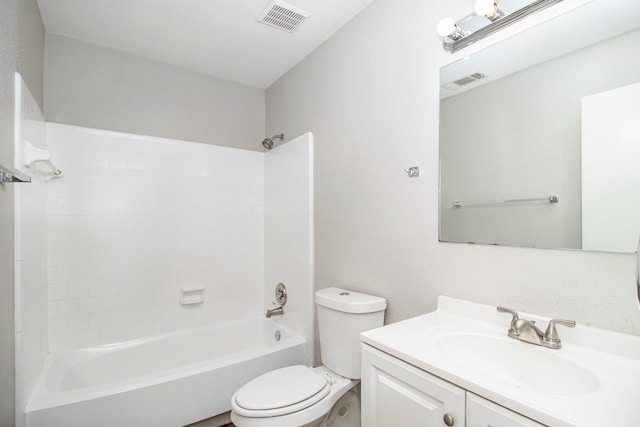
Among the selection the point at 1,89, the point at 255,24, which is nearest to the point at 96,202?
the point at 1,89

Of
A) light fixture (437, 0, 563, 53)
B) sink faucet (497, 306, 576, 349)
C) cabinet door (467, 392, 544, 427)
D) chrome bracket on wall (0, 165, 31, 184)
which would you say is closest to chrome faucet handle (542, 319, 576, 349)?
sink faucet (497, 306, 576, 349)

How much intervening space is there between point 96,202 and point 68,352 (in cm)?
99

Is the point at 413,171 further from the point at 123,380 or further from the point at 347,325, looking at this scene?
the point at 123,380

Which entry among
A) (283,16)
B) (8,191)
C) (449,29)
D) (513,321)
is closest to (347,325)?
(513,321)

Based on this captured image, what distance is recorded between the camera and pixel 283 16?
1916mm

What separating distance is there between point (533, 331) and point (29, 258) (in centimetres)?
226

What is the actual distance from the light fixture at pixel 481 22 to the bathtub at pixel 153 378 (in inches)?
78.1

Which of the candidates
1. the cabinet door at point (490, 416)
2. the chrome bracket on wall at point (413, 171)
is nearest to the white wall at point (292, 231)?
the chrome bracket on wall at point (413, 171)

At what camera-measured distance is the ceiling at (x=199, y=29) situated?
1.83 m

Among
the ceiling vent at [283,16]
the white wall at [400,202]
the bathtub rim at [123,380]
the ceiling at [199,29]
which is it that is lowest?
the bathtub rim at [123,380]

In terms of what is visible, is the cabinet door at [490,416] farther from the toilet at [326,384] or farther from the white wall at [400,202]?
the toilet at [326,384]

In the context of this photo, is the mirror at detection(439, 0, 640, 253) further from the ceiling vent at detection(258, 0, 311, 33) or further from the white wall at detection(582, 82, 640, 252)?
the ceiling vent at detection(258, 0, 311, 33)

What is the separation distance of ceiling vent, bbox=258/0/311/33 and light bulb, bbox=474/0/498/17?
110cm

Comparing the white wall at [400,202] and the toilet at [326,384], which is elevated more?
the white wall at [400,202]
